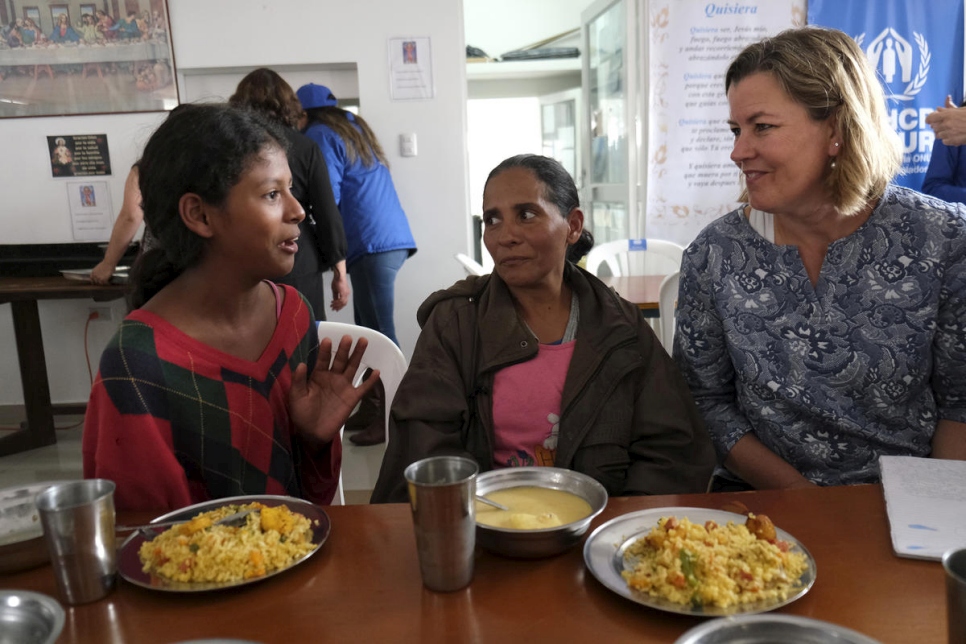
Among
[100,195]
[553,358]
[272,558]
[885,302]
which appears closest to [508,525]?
[272,558]

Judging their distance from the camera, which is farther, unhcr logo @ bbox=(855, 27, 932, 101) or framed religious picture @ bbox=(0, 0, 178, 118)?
unhcr logo @ bbox=(855, 27, 932, 101)

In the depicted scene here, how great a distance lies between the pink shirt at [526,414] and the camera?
1.49 m

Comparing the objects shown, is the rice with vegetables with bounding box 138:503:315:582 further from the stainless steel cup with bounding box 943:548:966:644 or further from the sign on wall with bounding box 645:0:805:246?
the sign on wall with bounding box 645:0:805:246

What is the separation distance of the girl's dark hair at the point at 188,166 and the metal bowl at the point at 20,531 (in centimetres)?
51

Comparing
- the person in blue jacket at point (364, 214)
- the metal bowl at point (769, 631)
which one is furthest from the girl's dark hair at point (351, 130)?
the metal bowl at point (769, 631)

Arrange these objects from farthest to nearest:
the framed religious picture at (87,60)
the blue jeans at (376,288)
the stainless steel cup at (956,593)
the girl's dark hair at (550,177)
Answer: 1. the framed religious picture at (87,60)
2. the blue jeans at (376,288)
3. the girl's dark hair at (550,177)
4. the stainless steel cup at (956,593)

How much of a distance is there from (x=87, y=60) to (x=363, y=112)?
156 centimetres

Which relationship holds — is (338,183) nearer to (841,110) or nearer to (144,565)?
(841,110)

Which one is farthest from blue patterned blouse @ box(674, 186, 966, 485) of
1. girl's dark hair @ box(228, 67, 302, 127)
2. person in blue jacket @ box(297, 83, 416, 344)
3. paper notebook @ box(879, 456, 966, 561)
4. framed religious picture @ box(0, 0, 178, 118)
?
framed religious picture @ box(0, 0, 178, 118)

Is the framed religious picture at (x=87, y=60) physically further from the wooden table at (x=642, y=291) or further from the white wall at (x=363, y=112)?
the wooden table at (x=642, y=291)

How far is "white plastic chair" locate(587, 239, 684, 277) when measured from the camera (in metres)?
3.72

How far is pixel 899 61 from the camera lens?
14.6ft

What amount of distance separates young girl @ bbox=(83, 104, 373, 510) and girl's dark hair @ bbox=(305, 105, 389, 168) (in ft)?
7.64

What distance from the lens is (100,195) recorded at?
171 inches
